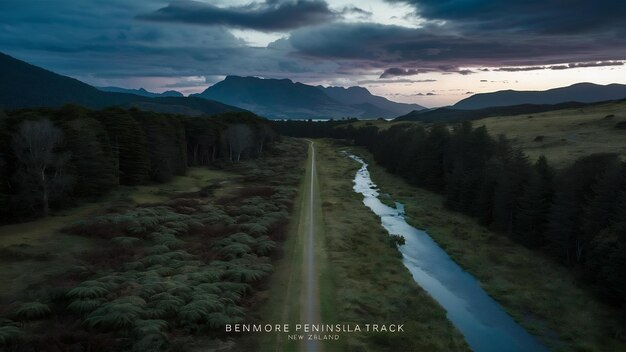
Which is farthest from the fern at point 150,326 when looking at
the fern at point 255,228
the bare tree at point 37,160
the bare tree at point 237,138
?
the bare tree at point 237,138

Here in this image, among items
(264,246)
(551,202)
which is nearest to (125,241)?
(264,246)

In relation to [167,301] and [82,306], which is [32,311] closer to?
[82,306]

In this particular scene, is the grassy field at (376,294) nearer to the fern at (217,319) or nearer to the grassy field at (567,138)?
the fern at (217,319)

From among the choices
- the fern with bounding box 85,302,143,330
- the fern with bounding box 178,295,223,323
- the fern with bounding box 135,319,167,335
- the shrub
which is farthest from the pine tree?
the fern with bounding box 135,319,167,335

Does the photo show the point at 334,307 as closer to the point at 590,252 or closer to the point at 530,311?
the point at 530,311

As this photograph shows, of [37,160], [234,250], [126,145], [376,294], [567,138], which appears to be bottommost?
[376,294]

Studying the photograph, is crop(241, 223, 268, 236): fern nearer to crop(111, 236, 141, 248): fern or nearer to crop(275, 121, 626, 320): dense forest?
crop(111, 236, 141, 248): fern
